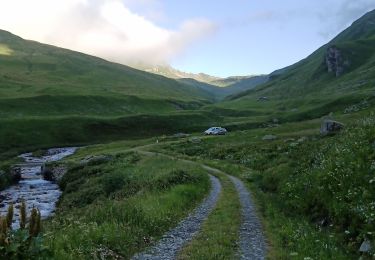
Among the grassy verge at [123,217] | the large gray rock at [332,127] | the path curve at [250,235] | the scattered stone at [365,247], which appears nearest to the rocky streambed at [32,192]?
the grassy verge at [123,217]

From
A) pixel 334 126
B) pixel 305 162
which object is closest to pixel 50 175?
pixel 334 126

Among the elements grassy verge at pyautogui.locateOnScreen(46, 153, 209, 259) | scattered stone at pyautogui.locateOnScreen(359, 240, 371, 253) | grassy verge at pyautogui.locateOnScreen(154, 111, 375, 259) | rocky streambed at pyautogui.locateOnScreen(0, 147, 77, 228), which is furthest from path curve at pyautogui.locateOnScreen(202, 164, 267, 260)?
rocky streambed at pyautogui.locateOnScreen(0, 147, 77, 228)

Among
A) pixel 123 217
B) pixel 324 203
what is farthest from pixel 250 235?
pixel 123 217

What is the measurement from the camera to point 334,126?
51.4 m

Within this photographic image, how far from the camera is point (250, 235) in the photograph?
71.4 feet

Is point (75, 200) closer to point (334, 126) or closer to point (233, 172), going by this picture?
point (233, 172)

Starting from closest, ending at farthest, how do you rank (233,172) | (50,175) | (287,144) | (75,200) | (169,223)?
(169,223) → (75,200) → (233,172) → (287,144) → (50,175)

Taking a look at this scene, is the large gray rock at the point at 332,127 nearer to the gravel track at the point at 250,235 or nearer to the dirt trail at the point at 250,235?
the dirt trail at the point at 250,235

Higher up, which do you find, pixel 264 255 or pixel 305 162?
pixel 305 162

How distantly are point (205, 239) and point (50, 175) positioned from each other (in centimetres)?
5712

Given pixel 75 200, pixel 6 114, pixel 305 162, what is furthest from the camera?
pixel 6 114

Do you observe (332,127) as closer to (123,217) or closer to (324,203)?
(324,203)

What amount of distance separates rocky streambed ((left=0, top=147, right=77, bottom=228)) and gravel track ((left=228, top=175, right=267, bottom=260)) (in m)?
17.4

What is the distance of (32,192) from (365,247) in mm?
50535
